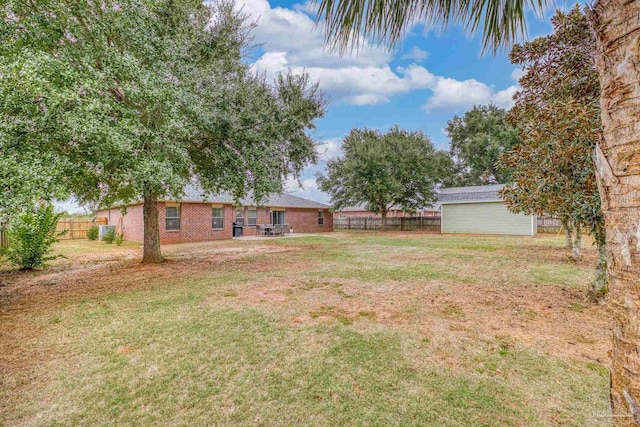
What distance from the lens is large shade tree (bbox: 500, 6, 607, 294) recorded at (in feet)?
15.3

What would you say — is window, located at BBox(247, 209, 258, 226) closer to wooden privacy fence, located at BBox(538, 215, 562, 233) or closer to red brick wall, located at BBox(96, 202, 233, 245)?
red brick wall, located at BBox(96, 202, 233, 245)

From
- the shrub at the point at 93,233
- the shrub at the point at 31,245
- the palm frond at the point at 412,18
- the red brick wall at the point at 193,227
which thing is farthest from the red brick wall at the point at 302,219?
the palm frond at the point at 412,18

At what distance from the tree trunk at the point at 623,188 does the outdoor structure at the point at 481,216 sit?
20.6m

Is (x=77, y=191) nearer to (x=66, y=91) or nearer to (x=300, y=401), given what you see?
(x=66, y=91)

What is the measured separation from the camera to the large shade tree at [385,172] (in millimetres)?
23391

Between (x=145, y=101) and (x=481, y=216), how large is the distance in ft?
67.9

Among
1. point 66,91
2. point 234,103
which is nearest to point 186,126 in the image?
point 234,103

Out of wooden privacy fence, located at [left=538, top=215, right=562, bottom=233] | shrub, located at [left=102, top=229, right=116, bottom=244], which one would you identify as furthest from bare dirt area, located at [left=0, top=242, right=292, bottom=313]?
wooden privacy fence, located at [left=538, top=215, right=562, bottom=233]

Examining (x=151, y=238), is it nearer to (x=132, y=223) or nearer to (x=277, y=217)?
(x=132, y=223)

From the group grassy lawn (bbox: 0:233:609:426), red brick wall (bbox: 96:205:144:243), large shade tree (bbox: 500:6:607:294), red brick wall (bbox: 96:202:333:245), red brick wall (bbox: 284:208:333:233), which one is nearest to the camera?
grassy lawn (bbox: 0:233:609:426)

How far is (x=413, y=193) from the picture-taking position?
24781 mm

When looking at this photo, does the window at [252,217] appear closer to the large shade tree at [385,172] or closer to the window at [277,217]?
the window at [277,217]

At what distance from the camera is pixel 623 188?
1166mm

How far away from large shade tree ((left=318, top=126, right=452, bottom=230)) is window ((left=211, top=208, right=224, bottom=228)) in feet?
31.0
